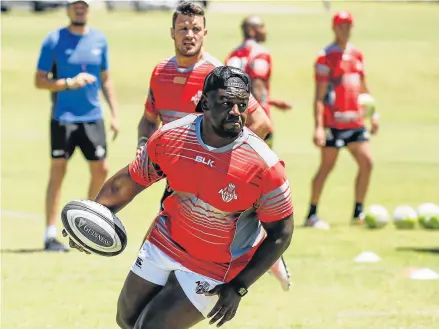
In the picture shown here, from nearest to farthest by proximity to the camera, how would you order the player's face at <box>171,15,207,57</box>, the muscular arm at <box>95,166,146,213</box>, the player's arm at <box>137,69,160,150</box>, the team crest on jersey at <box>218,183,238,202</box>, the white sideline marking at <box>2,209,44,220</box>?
the team crest on jersey at <box>218,183,238,202</box>, the muscular arm at <box>95,166,146,213</box>, the player's face at <box>171,15,207,57</box>, the player's arm at <box>137,69,160,150</box>, the white sideline marking at <box>2,209,44,220</box>

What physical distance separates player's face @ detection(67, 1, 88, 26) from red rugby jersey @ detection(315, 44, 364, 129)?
127 inches

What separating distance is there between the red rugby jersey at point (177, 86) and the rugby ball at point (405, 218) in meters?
5.70

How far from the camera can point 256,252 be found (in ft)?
21.7

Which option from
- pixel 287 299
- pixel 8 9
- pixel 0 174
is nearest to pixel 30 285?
pixel 287 299

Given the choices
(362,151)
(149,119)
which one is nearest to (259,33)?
(362,151)

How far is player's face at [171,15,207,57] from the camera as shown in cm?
883

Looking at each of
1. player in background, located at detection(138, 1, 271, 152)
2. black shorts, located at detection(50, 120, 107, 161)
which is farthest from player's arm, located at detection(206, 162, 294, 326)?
black shorts, located at detection(50, 120, 107, 161)

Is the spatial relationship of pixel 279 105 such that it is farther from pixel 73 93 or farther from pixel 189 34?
pixel 189 34

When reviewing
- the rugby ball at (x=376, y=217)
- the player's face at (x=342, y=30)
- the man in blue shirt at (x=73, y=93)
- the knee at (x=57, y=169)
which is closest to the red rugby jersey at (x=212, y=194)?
the man in blue shirt at (x=73, y=93)

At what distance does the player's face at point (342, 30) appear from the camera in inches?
558

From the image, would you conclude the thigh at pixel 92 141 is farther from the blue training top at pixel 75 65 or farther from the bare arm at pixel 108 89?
the bare arm at pixel 108 89

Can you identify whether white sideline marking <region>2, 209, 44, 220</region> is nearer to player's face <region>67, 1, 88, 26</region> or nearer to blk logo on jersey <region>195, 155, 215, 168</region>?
player's face <region>67, 1, 88, 26</region>

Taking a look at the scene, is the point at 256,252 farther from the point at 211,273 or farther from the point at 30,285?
the point at 30,285

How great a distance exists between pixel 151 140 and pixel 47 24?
53.2m
